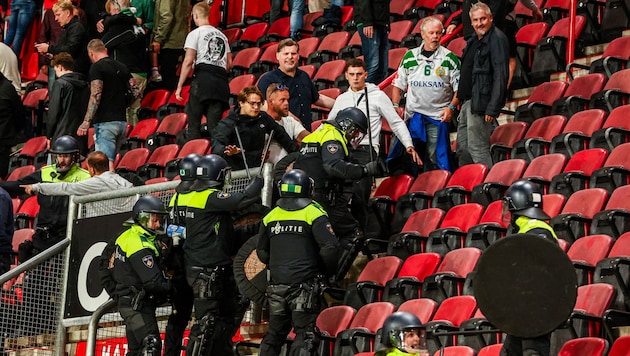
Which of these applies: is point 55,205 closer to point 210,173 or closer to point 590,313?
point 210,173

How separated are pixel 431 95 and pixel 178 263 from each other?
2796 mm

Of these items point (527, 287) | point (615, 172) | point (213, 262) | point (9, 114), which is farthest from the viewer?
point (9, 114)

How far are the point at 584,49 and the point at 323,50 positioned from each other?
3.42 metres

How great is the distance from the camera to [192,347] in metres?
11.3

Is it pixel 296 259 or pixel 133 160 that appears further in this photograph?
pixel 133 160

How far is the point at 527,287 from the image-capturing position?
27.0ft

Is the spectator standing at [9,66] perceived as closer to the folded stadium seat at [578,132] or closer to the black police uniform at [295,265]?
the black police uniform at [295,265]

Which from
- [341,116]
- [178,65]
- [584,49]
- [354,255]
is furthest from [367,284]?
[178,65]

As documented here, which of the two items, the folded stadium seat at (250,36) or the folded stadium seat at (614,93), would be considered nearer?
the folded stadium seat at (614,93)

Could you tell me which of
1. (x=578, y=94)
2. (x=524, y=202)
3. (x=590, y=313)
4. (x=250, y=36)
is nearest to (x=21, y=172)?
(x=250, y=36)

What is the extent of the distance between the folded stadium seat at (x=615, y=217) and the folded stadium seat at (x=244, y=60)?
285 inches

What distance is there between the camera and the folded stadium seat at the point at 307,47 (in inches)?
672

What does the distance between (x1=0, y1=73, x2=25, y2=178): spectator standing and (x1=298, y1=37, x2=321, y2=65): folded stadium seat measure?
130 inches

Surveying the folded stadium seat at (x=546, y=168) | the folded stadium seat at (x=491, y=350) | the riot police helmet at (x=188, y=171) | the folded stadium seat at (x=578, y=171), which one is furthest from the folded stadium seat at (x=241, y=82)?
the folded stadium seat at (x=491, y=350)
